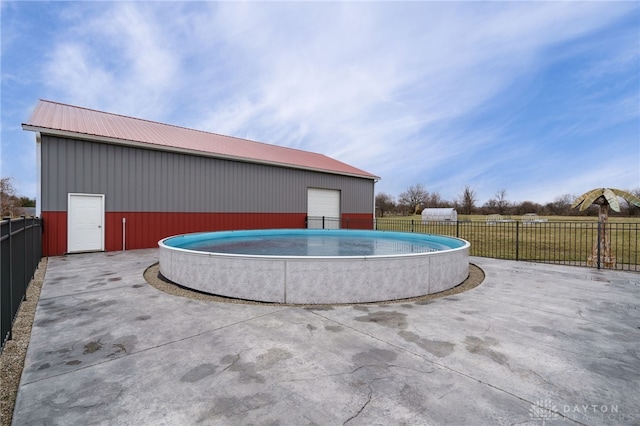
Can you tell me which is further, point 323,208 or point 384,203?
point 384,203

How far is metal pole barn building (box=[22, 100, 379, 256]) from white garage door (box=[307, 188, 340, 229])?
358 mm

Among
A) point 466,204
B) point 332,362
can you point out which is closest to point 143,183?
point 332,362

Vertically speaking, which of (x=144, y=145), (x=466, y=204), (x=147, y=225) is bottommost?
(x=147, y=225)

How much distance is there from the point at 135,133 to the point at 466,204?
61.8m

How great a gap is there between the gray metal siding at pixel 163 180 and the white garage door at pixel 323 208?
1.84 feet

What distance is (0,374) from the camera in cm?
281

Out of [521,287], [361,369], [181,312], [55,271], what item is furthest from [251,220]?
[361,369]

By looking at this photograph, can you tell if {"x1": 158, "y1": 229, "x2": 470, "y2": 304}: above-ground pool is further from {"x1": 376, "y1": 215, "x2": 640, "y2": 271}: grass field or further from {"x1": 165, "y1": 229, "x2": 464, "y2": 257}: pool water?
{"x1": 376, "y1": 215, "x2": 640, "y2": 271}: grass field

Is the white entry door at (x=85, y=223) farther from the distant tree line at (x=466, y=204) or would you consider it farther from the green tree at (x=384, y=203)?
the green tree at (x=384, y=203)

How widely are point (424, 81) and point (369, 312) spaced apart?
14.0 m

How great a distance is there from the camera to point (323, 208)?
18594 millimetres

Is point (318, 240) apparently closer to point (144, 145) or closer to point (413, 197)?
point (144, 145)

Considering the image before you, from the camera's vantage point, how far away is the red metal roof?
1014 centimetres

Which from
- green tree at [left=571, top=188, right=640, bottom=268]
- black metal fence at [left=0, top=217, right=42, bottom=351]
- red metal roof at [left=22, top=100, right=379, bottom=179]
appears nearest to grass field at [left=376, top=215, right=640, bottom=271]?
green tree at [left=571, top=188, right=640, bottom=268]
